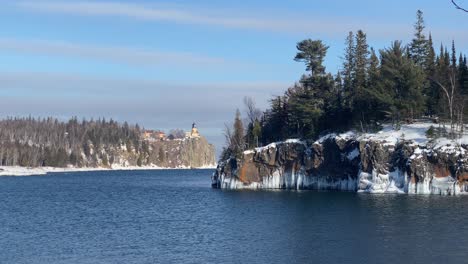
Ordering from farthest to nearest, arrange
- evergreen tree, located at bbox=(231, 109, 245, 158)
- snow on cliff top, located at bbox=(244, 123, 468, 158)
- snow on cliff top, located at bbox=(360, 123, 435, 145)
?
1. evergreen tree, located at bbox=(231, 109, 245, 158)
2. snow on cliff top, located at bbox=(360, 123, 435, 145)
3. snow on cliff top, located at bbox=(244, 123, 468, 158)

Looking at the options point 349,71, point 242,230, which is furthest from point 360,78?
point 242,230

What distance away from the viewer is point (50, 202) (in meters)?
81.8

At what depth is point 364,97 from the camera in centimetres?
9831

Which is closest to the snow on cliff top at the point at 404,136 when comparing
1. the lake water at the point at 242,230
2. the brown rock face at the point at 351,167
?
the brown rock face at the point at 351,167

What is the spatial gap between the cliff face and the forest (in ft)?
11.9

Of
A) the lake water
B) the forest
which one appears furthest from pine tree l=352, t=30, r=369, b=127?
the lake water

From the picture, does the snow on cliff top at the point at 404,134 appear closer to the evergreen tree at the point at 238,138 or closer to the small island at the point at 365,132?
the small island at the point at 365,132

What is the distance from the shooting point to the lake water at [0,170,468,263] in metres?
40.4

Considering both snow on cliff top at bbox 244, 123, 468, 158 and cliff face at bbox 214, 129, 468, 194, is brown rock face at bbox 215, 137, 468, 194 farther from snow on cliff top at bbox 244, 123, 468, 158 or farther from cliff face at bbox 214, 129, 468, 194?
snow on cliff top at bbox 244, 123, 468, 158

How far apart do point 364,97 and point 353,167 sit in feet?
44.9

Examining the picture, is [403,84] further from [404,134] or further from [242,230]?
[242,230]

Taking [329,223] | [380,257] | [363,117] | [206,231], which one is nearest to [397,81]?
→ [363,117]

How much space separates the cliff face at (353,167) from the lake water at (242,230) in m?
5.34

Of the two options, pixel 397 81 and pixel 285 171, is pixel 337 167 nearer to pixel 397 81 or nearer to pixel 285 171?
pixel 285 171
